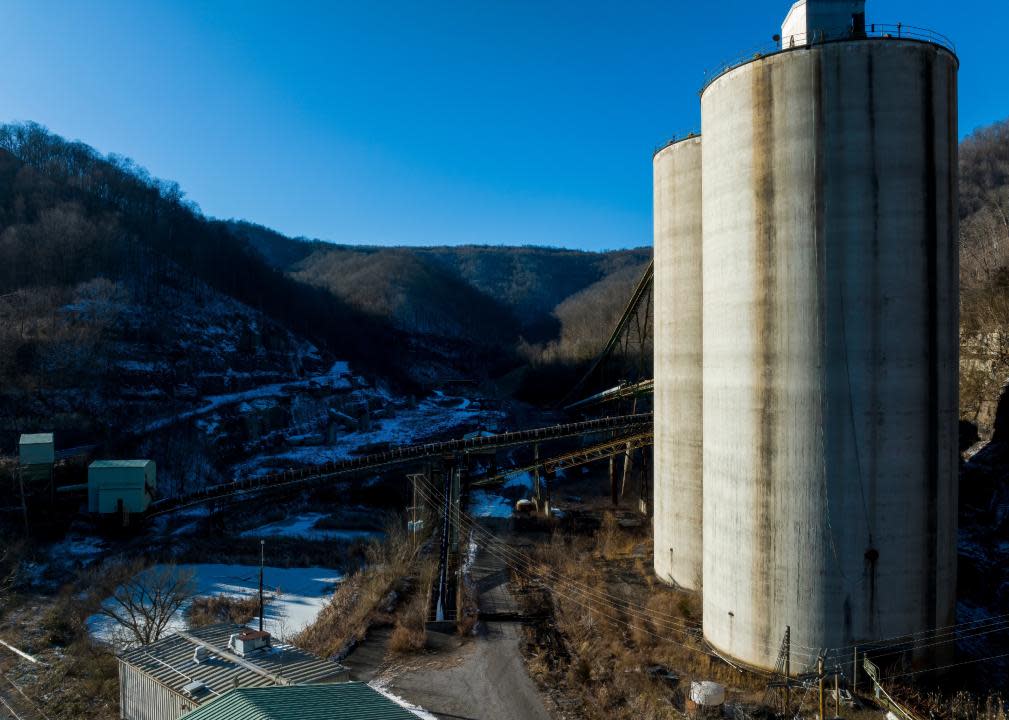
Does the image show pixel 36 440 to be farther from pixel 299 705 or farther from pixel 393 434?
pixel 393 434

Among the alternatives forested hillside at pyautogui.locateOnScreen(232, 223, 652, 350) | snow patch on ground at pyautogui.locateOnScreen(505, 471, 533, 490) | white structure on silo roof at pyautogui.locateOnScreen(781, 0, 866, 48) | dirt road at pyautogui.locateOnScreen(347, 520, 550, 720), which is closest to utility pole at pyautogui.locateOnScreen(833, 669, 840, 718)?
dirt road at pyautogui.locateOnScreen(347, 520, 550, 720)

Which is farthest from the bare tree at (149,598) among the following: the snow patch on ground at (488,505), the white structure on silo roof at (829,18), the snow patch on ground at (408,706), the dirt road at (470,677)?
the white structure on silo roof at (829,18)

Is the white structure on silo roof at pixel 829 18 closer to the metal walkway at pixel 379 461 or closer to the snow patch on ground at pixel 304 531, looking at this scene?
the metal walkway at pixel 379 461

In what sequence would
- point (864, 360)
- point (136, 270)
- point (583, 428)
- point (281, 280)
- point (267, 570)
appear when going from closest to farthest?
point (864, 360) → point (267, 570) → point (583, 428) → point (136, 270) → point (281, 280)


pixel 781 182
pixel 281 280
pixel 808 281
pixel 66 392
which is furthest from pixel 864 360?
pixel 281 280

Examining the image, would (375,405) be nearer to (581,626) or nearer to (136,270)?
(136,270)
